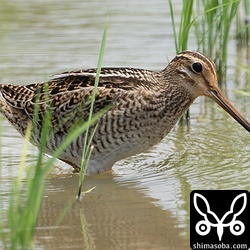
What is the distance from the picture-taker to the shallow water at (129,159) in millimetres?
6828

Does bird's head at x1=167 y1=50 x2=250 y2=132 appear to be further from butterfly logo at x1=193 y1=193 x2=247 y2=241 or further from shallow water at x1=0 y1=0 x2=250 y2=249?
butterfly logo at x1=193 y1=193 x2=247 y2=241

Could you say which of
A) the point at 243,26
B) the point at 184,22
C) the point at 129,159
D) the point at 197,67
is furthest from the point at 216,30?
the point at 197,67

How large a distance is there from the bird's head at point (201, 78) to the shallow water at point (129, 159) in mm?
483

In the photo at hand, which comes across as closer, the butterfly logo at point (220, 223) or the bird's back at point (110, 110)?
the butterfly logo at point (220, 223)

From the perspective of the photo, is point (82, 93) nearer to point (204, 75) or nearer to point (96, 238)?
point (204, 75)

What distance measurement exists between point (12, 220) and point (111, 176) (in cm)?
273

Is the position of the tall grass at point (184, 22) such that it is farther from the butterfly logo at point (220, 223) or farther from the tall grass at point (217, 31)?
the butterfly logo at point (220, 223)

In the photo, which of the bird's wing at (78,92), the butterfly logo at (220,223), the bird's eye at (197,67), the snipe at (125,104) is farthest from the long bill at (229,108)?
the butterfly logo at (220,223)

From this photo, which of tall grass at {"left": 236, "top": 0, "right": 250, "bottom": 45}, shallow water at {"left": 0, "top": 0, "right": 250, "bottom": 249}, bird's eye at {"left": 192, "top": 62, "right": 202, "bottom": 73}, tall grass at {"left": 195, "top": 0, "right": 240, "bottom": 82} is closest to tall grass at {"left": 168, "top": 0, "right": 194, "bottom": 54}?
tall grass at {"left": 195, "top": 0, "right": 240, "bottom": 82}

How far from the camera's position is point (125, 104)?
7.81 metres

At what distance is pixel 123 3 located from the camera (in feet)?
42.6

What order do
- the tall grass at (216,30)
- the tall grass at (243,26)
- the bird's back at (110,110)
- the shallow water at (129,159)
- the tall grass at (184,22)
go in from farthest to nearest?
the tall grass at (243,26) < the tall grass at (216,30) < the tall grass at (184,22) < the bird's back at (110,110) < the shallow water at (129,159)

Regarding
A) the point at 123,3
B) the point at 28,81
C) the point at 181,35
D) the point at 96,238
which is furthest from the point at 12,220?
the point at 123,3

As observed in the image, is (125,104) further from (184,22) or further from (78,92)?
(184,22)
